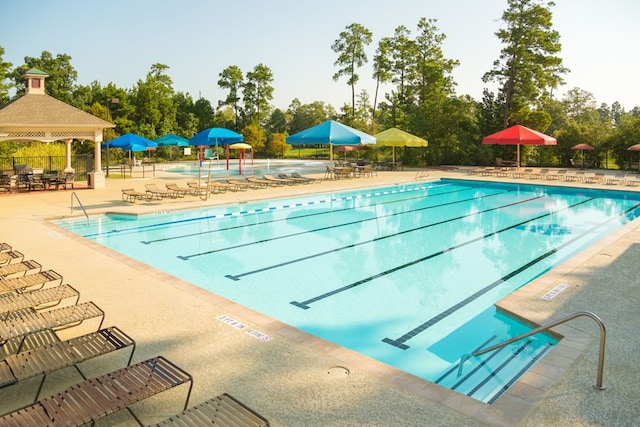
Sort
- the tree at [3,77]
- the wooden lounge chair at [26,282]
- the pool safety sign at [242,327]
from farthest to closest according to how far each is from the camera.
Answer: the tree at [3,77], the wooden lounge chair at [26,282], the pool safety sign at [242,327]

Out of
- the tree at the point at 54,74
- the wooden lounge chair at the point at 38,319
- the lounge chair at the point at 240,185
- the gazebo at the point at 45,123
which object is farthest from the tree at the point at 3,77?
the wooden lounge chair at the point at 38,319

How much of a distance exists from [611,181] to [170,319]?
22.1 metres

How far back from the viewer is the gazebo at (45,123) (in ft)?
58.0

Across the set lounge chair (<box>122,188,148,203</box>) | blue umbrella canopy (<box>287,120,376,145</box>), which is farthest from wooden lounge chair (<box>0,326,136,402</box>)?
blue umbrella canopy (<box>287,120,376,145</box>)

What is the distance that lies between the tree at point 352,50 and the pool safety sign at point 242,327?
1647 inches

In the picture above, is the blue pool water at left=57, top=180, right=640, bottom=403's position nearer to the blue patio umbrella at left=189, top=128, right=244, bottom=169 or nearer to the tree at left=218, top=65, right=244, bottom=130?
the blue patio umbrella at left=189, top=128, right=244, bottom=169

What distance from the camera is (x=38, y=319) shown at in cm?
469

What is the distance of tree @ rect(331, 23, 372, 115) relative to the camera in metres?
46.1

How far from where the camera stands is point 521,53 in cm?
3081

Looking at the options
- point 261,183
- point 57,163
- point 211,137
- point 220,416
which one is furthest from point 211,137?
point 220,416

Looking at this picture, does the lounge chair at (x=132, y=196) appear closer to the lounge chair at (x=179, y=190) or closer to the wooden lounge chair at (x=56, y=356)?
the lounge chair at (x=179, y=190)

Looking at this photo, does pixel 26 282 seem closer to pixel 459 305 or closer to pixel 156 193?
pixel 459 305

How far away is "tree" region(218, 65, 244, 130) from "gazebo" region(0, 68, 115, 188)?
132 ft

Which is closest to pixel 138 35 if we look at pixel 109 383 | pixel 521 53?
pixel 521 53
